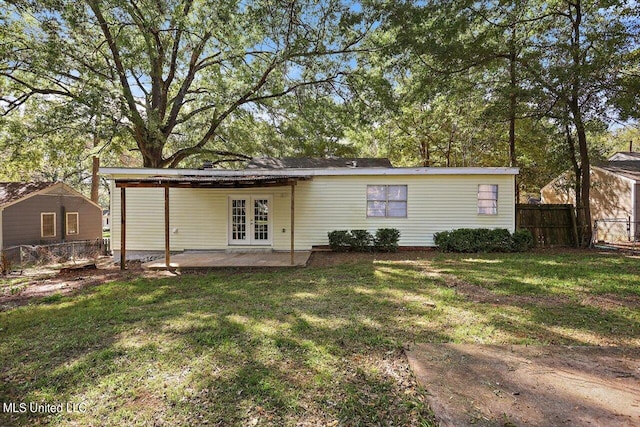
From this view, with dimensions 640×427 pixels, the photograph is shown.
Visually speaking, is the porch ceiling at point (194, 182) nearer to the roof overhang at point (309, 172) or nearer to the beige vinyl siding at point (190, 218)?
the roof overhang at point (309, 172)

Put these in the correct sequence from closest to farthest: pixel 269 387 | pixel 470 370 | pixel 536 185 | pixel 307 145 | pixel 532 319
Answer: pixel 269 387
pixel 470 370
pixel 532 319
pixel 307 145
pixel 536 185

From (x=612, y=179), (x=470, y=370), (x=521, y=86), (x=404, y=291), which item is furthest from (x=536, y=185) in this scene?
(x=470, y=370)

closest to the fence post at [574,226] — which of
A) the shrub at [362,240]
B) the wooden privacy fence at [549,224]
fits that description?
the wooden privacy fence at [549,224]

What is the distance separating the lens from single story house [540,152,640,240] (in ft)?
44.9

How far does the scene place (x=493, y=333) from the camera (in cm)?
363

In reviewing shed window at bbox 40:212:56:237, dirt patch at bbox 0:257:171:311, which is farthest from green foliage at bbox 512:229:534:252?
shed window at bbox 40:212:56:237

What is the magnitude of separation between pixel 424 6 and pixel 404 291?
330 inches

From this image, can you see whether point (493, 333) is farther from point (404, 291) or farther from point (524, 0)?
point (524, 0)

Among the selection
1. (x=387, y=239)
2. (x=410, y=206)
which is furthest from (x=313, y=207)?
(x=410, y=206)

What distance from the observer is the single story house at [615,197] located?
44.9 feet

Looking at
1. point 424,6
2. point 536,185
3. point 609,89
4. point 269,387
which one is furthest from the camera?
point 536,185

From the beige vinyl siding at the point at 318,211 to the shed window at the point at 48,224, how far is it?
757 centimetres

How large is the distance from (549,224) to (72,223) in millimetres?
22024

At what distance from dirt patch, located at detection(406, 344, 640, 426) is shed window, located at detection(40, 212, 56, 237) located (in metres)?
18.3
